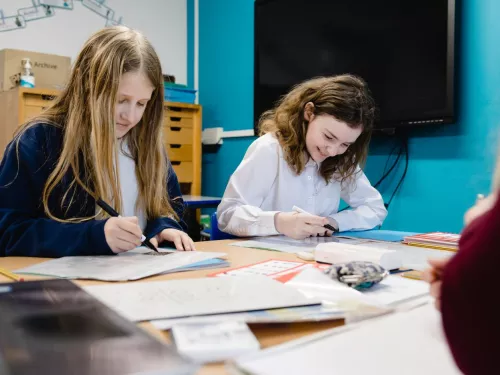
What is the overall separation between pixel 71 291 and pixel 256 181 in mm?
1111

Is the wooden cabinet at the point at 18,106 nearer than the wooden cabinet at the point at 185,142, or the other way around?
the wooden cabinet at the point at 18,106

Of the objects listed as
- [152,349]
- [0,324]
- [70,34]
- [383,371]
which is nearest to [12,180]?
[0,324]

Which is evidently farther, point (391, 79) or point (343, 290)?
point (391, 79)

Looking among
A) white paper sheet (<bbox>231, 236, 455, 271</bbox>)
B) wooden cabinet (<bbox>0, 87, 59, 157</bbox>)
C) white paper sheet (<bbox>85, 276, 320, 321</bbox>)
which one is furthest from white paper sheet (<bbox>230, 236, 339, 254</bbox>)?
wooden cabinet (<bbox>0, 87, 59, 157</bbox>)

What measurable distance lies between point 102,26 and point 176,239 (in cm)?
259

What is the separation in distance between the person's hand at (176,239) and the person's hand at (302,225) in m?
0.30

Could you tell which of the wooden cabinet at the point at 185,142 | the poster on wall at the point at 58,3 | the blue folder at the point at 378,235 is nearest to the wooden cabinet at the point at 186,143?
the wooden cabinet at the point at 185,142

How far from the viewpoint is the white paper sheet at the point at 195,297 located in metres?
0.55

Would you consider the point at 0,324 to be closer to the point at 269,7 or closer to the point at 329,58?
the point at 329,58

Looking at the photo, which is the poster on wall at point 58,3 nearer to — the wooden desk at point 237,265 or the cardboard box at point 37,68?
the cardboard box at point 37,68

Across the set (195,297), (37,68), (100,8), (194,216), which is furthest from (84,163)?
(100,8)

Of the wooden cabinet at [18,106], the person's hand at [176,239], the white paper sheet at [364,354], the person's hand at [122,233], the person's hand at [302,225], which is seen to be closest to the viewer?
the white paper sheet at [364,354]

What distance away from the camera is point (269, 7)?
2809 millimetres

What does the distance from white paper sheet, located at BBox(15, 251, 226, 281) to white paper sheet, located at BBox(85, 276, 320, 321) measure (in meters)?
0.13
